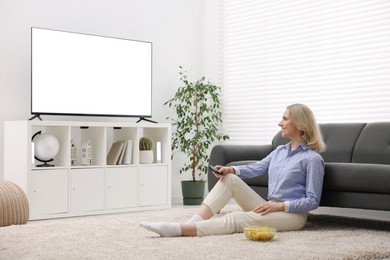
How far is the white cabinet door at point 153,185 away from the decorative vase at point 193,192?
1.37 feet

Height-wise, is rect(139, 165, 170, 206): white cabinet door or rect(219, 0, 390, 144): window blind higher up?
rect(219, 0, 390, 144): window blind

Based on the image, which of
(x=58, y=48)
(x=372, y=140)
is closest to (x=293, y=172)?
(x=372, y=140)

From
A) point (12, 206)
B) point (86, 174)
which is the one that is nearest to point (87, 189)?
point (86, 174)

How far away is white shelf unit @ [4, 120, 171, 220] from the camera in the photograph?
15.7ft

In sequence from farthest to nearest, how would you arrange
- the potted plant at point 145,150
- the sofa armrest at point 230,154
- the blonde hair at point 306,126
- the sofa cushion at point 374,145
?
the potted plant at point 145,150 → the sofa armrest at point 230,154 → the sofa cushion at point 374,145 → the blonde hair at point 306,126

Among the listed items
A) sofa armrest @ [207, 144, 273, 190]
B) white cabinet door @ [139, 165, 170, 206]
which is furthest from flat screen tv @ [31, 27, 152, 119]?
sofa armrest @ [207, 144, 273, 190]

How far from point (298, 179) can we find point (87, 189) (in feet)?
7.07

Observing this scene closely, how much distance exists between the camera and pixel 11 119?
5195 mm

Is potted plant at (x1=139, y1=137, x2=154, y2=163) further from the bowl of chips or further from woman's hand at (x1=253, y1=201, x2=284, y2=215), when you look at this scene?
the bowl of chips

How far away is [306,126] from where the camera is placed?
3.70 m

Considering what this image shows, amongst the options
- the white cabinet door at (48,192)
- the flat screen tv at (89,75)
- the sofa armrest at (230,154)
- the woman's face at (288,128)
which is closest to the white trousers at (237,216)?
the woman's face at (288,128)

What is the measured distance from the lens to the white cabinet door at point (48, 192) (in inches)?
187

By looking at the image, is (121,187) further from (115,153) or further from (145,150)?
(145,150)

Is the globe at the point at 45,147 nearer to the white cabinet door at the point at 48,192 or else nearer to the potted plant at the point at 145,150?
the white cabinet door at the point at 48,192
